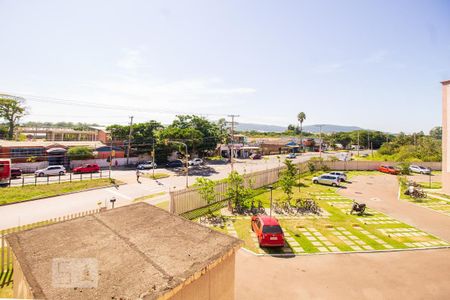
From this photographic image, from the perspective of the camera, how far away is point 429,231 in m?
16.9

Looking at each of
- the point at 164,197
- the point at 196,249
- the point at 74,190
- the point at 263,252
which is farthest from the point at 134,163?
the point at 196,249

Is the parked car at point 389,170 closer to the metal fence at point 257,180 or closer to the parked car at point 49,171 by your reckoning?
the metal fence at point 257,180

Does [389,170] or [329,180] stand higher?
[389,170]

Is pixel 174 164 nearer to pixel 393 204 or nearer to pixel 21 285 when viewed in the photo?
pixel 393 204

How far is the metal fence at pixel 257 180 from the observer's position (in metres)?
18.5

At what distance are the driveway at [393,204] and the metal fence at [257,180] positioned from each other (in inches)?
292

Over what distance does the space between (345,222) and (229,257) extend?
554 inches

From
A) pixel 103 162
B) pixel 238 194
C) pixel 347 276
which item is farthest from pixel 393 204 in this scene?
pixel 103 162

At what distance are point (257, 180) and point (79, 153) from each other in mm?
32622

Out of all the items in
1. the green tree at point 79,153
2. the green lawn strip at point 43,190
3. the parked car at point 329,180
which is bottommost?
the green lawn strip at point 43,190

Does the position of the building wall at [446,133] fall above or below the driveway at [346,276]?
above

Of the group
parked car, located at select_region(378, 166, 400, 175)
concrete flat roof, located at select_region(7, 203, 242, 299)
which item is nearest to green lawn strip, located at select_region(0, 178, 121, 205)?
concrete flat roof, located at select_region(7, 203, 242, 299)

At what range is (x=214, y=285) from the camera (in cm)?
696

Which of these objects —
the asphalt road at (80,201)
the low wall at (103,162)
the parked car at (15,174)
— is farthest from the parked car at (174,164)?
the parked car at (15,174)
